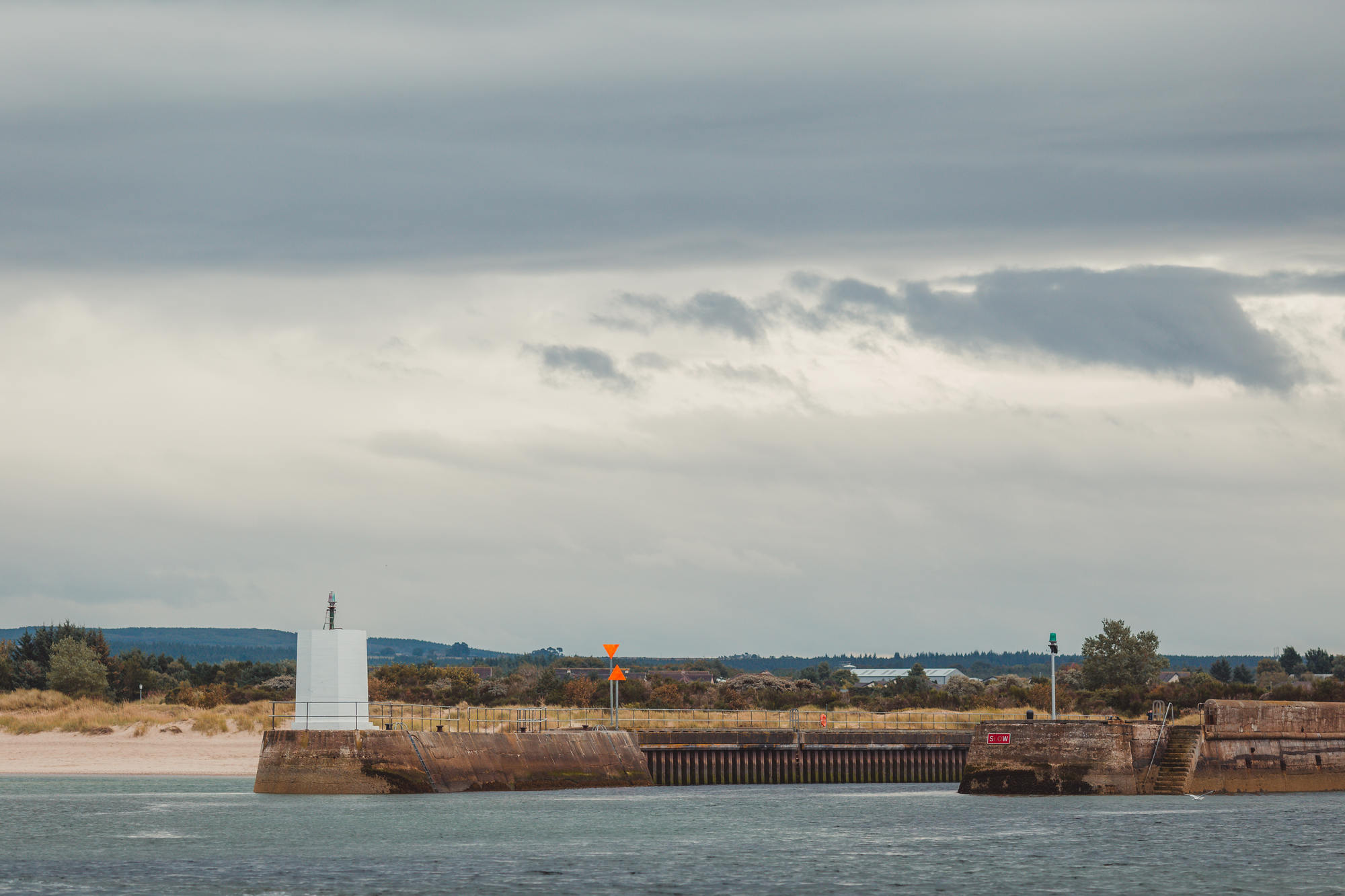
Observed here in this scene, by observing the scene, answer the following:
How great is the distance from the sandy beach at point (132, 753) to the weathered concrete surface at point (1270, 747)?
148 feet

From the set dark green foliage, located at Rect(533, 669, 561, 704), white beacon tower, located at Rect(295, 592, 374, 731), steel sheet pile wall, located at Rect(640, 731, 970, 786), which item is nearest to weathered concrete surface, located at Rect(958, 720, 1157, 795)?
steel sheet pile wall, located at Rect(640, 731, 970, 786)

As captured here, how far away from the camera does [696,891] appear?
4122 centimetres

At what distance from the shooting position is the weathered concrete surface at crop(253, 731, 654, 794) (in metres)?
57.6

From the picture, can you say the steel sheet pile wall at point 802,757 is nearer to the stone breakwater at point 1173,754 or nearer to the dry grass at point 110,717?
the stone breakwater at point 1173,754

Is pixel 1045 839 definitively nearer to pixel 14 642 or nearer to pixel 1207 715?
pixel 1207 715

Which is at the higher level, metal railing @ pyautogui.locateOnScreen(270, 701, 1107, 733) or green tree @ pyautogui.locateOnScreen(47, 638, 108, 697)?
green tree @ pyautogui.locateOnScreen(47, 638, 108, 697)

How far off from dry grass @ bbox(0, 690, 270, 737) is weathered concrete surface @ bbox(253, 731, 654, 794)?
105 feet

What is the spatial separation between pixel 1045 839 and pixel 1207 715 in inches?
481

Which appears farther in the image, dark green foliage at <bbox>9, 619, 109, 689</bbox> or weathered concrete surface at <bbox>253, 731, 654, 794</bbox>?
dark green foliage at <bbox>9, 619, 109, 689</bbox>

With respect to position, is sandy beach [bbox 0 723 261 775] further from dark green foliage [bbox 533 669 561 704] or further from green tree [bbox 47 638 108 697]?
dark green foliage [bbox 533 669 561 704]

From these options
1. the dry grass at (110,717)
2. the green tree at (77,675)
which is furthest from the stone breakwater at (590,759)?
the green tree at (77,675)

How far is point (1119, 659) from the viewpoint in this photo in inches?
4815


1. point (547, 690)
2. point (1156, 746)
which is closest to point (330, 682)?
point (1156, 746)

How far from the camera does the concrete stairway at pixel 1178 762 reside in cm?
6197
